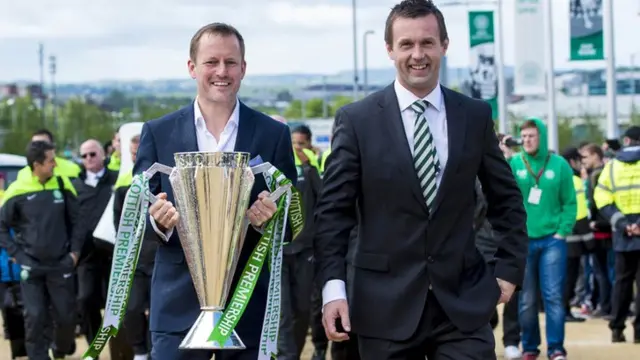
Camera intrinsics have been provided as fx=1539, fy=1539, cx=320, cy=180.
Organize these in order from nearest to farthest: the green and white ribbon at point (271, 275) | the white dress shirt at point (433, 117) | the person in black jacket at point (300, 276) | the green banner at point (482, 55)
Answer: the green and white ribbon at point (271, 275), the white dress shirt at point (433, 117), the person in black jacket at point (300, 276), the green banner at point (482, 55)

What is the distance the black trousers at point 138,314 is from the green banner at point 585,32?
16.7 meters

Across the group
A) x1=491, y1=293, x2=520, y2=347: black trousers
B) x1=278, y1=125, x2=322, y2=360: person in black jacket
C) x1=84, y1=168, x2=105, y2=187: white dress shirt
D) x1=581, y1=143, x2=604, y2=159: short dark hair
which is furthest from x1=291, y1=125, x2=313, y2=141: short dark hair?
x1=581, y1=143, x2=604, y2=159: short dark hair

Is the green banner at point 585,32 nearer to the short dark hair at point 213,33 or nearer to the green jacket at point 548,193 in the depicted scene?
the green jacket at point 548,193

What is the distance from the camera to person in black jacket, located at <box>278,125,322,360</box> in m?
12.7

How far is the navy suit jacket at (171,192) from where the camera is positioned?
647 cm

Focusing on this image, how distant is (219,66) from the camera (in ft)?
21.1

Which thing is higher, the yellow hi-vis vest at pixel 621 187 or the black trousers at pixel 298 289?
the yellow hi-vis vest at pixel 621 187

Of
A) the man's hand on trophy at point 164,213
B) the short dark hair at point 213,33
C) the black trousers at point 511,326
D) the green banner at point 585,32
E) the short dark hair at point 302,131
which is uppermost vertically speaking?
the green banner at point 585,32

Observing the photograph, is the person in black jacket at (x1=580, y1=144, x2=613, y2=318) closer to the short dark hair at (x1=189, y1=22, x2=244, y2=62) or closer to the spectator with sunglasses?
the spectator with sunglasses

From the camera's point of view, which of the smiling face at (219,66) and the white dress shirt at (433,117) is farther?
the white dress shirt at (433,117)

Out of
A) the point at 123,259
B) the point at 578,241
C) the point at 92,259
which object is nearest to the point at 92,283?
the point at 92,259

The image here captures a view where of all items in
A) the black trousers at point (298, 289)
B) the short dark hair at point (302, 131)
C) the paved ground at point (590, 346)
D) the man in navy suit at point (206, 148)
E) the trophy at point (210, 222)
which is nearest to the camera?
the trophy at point (210, 222)

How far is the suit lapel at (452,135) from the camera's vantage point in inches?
255

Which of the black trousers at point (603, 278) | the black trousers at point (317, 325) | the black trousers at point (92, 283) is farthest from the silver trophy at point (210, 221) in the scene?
the black trousers at point (603, 278)
